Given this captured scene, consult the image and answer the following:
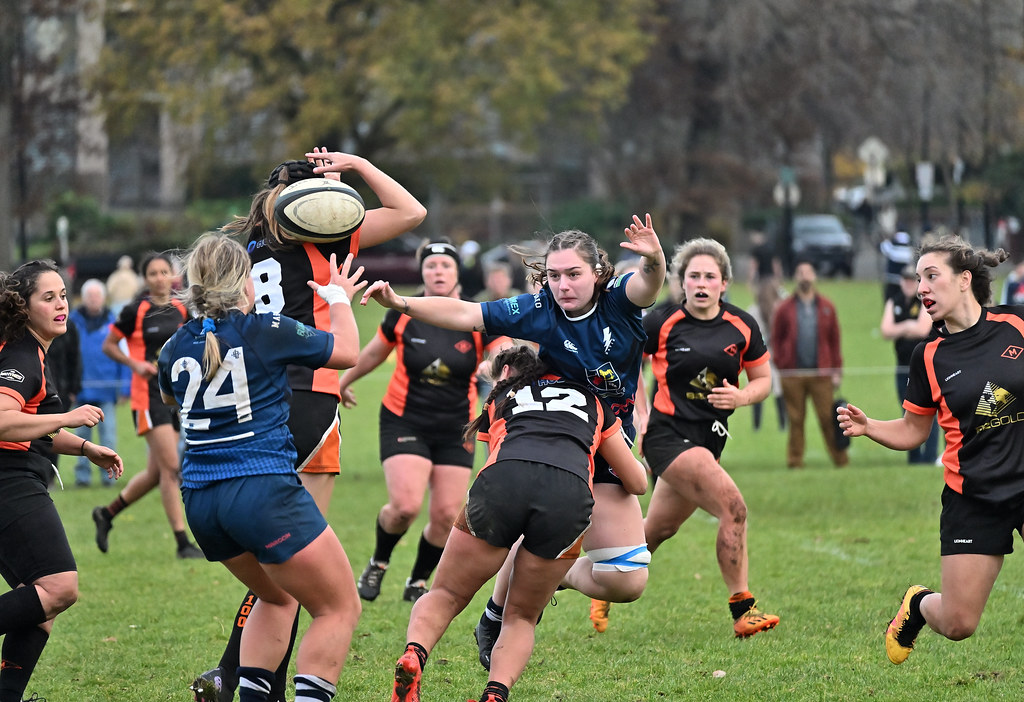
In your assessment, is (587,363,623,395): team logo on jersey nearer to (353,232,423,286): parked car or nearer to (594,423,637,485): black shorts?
(594,423,637,485): black shorts

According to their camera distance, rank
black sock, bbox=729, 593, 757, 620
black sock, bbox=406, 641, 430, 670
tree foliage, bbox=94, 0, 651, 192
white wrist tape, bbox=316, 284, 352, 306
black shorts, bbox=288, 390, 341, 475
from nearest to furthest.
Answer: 1. black sock, bbox=406, 641, 430, 670
2. white wrist tape, bbox=316, 284, 352, 306
3. black shorts, bbox=288, 390, 341, 475
4. black sock, bbox=729, 593, 757, 620
5. tree foliage, bbox=94, 0, 651, 192

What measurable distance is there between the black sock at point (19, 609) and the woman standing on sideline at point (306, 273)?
809 millimetres

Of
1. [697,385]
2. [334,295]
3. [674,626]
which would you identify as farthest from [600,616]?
[334,295]

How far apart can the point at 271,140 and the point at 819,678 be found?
3289 cm

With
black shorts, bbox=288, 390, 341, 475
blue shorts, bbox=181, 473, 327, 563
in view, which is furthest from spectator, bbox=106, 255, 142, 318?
blue shorts, bbox=181, 473, 327, 563

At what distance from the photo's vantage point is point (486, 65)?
36.1m

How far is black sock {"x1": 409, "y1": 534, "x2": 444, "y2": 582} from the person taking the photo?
26.3 feet

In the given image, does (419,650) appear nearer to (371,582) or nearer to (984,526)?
(984,526)

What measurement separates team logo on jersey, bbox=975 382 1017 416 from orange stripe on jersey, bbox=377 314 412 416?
3855 millimetres

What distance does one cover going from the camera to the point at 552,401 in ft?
A: 17.1

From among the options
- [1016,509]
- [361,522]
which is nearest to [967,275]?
[1016,509]

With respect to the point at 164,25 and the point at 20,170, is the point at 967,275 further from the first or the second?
the point at 164,25

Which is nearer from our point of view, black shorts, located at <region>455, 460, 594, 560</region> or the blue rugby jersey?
black shorts, located at <region>455, 460, 594, 560</region>

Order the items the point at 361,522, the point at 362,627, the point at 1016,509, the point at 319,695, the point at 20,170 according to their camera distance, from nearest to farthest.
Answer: the point at 319,695 < the point at 1016,509 < the point at 362,627 < the point at 361,522 < the point at 20,170
